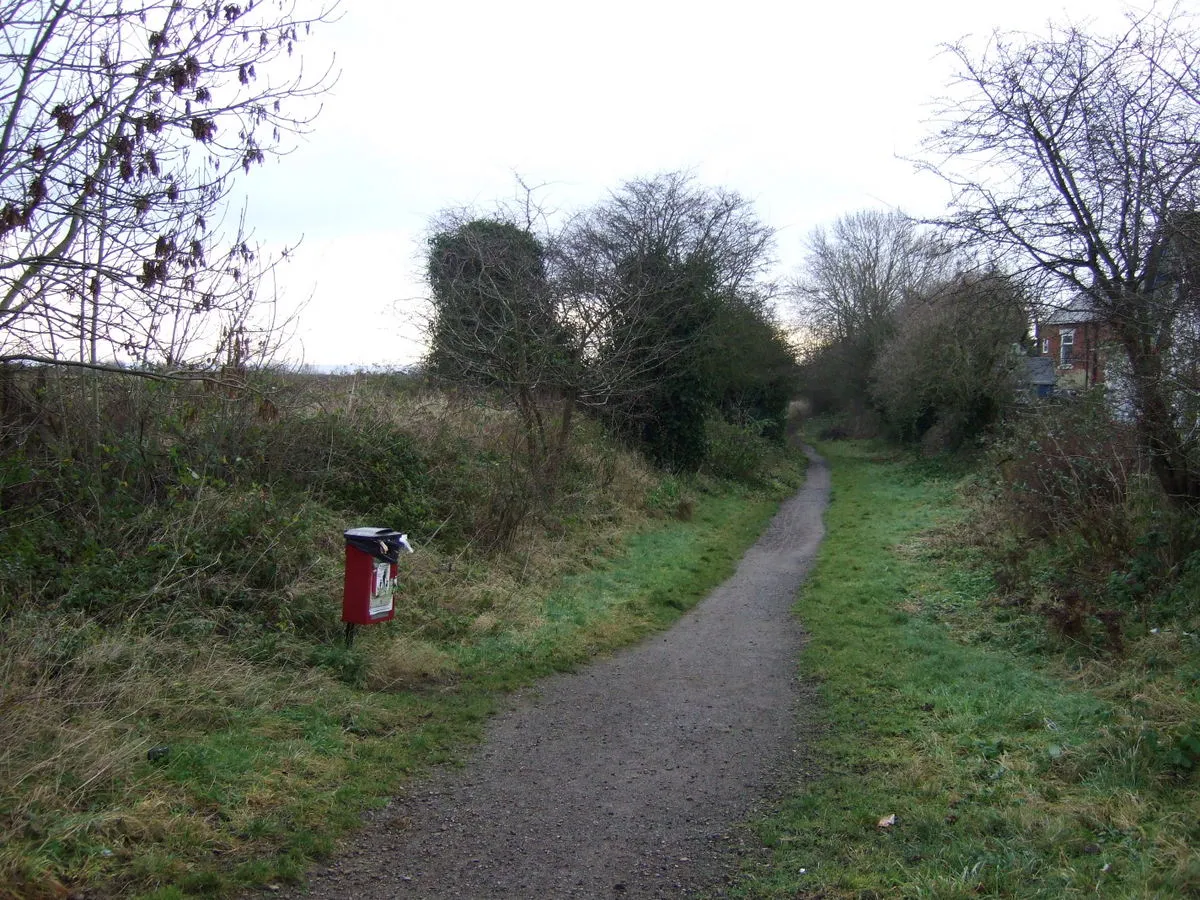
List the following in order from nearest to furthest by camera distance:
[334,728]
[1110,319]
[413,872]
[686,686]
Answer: [413,872] → [334,728] → [686,686] → [1110,319]

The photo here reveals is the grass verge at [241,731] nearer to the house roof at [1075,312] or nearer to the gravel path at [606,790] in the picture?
the gravel path at [606,790]

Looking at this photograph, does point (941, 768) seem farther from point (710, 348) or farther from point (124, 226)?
point (710, 348)

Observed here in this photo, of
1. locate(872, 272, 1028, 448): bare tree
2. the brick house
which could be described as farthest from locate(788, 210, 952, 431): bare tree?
the brick house

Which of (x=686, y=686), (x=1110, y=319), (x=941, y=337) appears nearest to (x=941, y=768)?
(x=686, y=686)

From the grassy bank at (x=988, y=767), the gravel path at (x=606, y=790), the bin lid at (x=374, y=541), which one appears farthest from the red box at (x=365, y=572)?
the grassy bank at (x=988, y=767)

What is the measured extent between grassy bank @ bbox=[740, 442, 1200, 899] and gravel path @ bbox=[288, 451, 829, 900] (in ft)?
1.12

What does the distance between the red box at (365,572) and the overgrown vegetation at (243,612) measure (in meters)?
0.34

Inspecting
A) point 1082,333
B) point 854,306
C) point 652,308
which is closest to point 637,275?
point 652,308

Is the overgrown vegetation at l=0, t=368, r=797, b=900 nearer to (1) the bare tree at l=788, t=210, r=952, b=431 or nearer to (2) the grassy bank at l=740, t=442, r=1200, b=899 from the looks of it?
(2) the grassy bank at l=740, t=442, r=1200, b=899

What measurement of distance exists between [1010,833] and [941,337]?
28165 mm

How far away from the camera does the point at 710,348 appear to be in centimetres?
2377

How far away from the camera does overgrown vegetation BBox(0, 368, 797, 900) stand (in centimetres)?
433

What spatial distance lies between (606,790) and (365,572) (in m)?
2.99

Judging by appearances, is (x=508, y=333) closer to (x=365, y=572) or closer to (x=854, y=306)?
(x=365, y=572)
